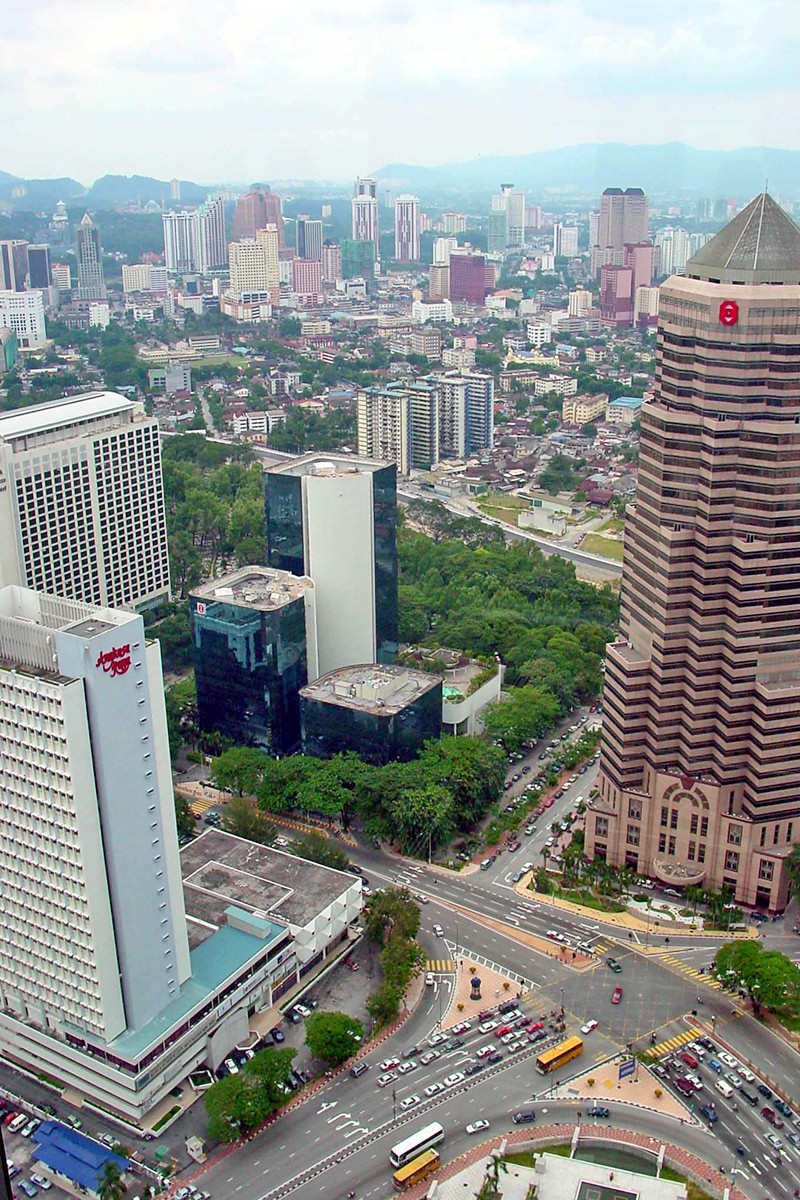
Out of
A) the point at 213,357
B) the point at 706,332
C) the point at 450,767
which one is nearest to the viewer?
the point at 706,332

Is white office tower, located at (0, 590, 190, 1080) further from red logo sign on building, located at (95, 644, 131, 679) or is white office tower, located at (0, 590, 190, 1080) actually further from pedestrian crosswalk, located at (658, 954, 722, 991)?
pedestrian crosswalk, located at (658, 954, 722, 991)

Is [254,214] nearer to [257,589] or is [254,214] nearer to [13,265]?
[13,265]

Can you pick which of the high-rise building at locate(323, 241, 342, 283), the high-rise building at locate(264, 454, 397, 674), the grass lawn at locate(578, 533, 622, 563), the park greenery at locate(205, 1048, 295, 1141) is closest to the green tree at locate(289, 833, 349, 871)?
the park greenery at locate(205, 1048, 295, 1141)

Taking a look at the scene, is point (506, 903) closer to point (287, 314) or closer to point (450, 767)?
point (450, 767)

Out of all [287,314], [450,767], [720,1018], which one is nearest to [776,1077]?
[720,1018]

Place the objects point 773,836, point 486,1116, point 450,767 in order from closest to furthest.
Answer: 1. point 486,1116
2. point 773,836
3. point 450,767

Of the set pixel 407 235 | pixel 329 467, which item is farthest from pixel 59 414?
pixel 407 235
